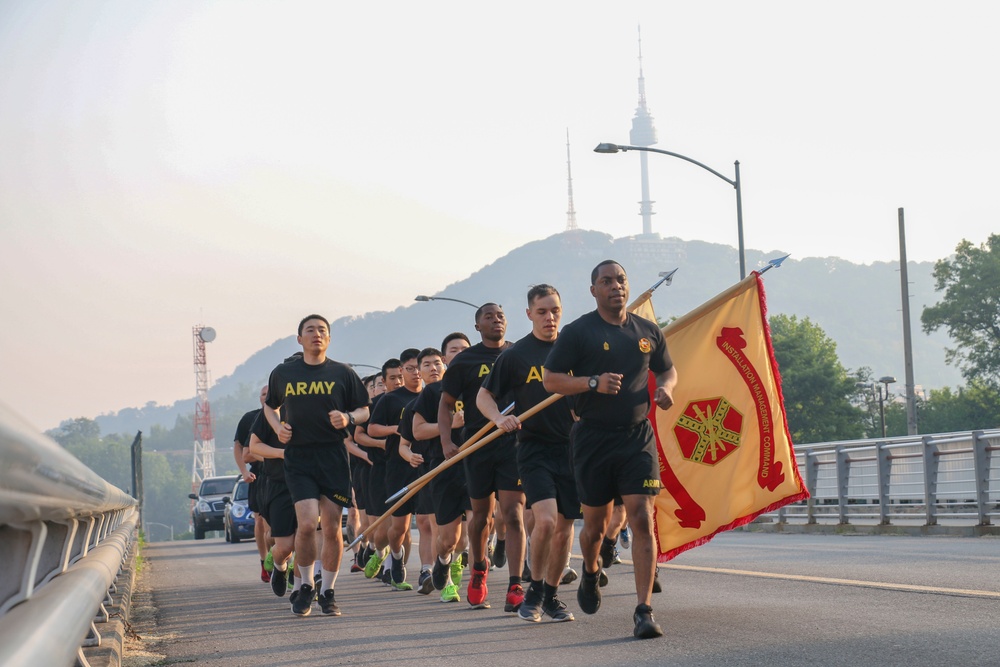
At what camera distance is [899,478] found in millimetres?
21047

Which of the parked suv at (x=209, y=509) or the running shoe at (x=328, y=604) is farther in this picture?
the parked suv at (x=209, y=509)

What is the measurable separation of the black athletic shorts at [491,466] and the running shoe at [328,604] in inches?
52.3

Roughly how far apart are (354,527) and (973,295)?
237ft

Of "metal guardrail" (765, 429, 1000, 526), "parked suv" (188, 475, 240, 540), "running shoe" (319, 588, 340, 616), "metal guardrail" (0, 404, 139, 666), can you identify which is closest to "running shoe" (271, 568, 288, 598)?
"running shoe" (319, 588, 340, 616)

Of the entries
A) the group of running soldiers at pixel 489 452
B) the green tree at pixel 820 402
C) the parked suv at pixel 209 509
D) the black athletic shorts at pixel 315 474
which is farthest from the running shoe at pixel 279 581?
the green tree at pixel 820 402

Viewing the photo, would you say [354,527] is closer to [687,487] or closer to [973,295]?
[687,487]

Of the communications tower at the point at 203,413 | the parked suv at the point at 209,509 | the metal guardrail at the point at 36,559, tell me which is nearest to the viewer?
the metal guardrail at the point at 36,559

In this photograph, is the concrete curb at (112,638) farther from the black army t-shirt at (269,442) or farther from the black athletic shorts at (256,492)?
the black athletic shorts at (256,492)

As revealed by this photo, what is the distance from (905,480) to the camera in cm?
2084

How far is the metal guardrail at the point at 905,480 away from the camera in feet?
61.6

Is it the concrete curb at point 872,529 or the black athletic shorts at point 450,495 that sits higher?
the black athletic shorts at point 450,495

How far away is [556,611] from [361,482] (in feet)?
23.1

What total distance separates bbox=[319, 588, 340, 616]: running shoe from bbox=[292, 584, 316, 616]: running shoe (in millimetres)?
92

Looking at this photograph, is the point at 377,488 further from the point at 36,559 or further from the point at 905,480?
the point at 36,559
